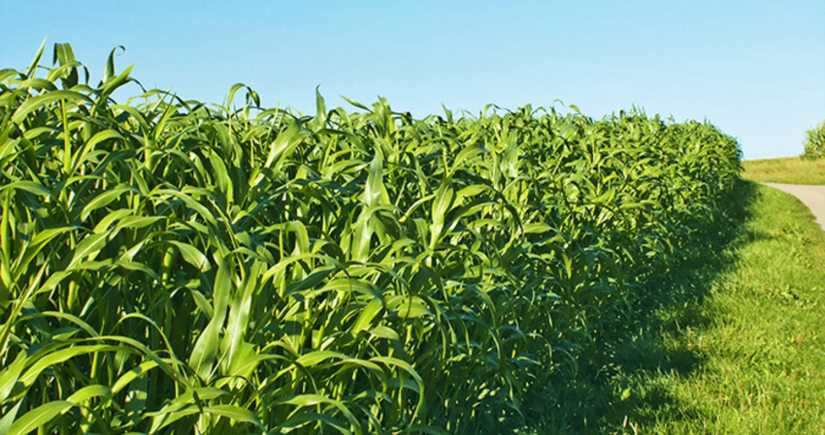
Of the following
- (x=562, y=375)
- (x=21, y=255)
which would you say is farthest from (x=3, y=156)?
(x=562, y=375)

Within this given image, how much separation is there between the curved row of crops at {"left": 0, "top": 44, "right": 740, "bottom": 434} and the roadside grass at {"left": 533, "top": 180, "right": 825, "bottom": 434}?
0.47 m

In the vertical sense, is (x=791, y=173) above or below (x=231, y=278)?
above

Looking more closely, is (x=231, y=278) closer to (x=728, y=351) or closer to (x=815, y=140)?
(x=728, y=351)

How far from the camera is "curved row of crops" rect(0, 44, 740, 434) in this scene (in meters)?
1.27

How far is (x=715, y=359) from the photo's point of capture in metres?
3.43

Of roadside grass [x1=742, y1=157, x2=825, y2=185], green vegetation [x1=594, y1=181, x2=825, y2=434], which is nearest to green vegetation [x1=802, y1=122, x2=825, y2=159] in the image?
roadside grass [x1=742, y1=157, x2=825, y2=185]

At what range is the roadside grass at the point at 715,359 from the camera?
2693 mm

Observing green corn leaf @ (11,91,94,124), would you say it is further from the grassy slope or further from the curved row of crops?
the grassy slope

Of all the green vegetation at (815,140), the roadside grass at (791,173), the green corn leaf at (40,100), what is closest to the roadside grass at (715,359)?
the green corn leaf at (40,100)

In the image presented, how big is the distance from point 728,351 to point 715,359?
0.23 meters

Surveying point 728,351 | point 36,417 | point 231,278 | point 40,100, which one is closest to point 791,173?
point 728,351

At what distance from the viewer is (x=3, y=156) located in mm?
1409

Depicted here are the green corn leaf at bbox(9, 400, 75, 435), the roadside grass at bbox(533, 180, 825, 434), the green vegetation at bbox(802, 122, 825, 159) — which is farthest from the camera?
the green vegetation at bbox(802, 122, 825, 159)

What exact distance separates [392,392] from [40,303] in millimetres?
927
